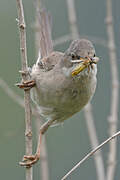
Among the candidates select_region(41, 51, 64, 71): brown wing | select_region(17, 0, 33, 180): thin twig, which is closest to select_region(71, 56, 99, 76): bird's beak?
select_region(17, 0, 33, 180): thin twig

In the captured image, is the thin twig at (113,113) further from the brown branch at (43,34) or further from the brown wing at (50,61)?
the brown branch at (43,34)

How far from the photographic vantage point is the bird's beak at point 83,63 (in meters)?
2.88

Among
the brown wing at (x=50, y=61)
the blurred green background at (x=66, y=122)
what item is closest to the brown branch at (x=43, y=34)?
the brown wing at (x=50, y=61)

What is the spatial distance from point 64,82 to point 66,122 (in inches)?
118

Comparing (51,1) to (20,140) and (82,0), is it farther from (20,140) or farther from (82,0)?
(20,140)

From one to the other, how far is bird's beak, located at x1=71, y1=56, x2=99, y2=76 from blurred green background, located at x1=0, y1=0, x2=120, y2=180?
3.24 m

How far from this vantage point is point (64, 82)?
3.27 m

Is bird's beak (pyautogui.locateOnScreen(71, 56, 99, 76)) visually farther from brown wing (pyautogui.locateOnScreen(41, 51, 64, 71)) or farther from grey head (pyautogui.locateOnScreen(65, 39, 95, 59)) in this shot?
brown wing (pyautogui.locateOnScreen(41, 51, 64, 71))

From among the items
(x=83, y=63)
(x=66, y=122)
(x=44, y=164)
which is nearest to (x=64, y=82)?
(x=83, y=63)

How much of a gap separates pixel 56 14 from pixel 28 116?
4.98 metres

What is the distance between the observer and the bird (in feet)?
9.90

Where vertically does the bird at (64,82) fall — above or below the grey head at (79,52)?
below

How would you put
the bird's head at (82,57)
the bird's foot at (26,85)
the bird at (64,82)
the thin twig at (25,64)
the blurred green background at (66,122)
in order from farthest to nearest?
the blurred green background at (66,122), the bird's foot at (26,85), the bird at (64,82), the bird's head at (82,57), the thin twig at (25,64)

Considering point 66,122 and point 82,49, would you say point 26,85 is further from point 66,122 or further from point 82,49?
point 66,122
